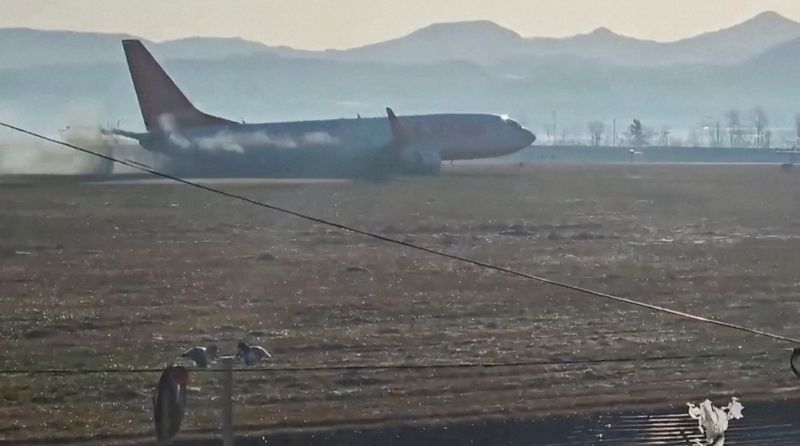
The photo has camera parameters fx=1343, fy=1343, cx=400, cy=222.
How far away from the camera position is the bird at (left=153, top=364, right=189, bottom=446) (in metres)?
11.1

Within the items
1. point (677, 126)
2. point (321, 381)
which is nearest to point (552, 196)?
point (321, 381)

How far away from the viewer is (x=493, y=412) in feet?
51.6

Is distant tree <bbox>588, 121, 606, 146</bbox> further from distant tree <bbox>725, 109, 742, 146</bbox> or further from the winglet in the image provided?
the winglet

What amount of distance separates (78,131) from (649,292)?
85.2ft

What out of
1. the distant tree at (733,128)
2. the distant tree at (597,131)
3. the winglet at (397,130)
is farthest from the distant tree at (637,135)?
the winglet at (397,130)

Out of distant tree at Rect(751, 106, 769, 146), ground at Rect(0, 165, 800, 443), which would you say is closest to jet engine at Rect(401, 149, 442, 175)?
ground at Rect(0, 165, 800, 443)

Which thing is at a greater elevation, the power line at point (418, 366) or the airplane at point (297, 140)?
the airplane at point (297, 140)

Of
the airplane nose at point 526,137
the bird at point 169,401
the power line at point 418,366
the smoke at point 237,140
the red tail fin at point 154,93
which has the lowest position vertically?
the power line at point 418,366

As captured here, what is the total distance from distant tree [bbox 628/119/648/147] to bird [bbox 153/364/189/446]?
11035 cm

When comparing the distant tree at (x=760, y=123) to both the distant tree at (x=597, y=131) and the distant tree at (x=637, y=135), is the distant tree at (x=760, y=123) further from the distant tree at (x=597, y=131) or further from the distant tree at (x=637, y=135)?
the distant tree at (x=597, y=131)

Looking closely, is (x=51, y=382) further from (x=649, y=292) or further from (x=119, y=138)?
(x=119, y=138)

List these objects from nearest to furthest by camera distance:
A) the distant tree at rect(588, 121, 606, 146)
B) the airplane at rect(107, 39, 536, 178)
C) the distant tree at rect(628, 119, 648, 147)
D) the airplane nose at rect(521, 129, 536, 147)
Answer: the airplane at rect(107, 39, 536, 178) < the airplane nose at rect(521, 129, 536, 147) < the distant tree at rect(628, 119, 648, 147) < the distant tree at rect(588, 121, 606, 146)

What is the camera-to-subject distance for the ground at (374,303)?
1617 cm

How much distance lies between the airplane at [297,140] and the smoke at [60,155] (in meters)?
1.81
